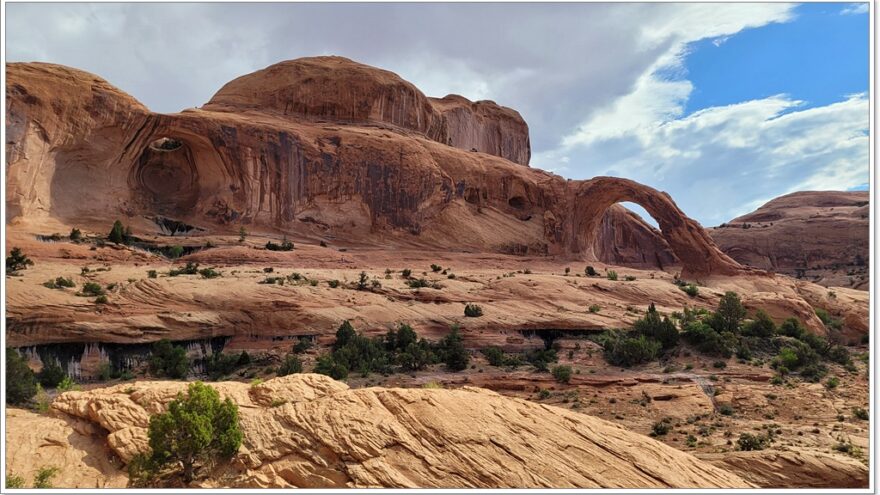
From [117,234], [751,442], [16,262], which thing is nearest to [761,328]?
[751,442]

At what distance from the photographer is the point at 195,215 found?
4547cm

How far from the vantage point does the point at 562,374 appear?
25531mm

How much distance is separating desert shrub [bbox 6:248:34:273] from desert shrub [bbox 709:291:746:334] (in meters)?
36.8

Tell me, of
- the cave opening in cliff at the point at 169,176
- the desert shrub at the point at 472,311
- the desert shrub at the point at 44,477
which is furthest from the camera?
the cave opening in cliff at the point at 169,176

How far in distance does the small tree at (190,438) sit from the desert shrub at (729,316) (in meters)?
28.7

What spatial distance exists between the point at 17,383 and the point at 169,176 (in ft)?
109

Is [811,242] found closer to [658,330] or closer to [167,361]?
[658,330]

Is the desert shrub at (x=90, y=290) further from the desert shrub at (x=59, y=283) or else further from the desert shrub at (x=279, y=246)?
the desert shrub at (x=279, y=246)

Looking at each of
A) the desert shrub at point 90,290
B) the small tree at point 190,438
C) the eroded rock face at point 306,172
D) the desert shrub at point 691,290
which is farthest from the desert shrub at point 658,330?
the desert shrub at point 90,290

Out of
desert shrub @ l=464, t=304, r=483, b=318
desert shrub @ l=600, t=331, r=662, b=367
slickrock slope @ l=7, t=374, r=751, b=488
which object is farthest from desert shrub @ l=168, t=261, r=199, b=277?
desert shrub @ l=600, t=331, r=662, b=367

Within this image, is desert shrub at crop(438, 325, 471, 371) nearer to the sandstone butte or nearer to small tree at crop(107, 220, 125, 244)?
the sandstone butte

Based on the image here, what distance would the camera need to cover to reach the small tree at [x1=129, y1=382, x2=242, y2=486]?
37.8ft

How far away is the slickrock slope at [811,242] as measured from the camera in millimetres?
70250

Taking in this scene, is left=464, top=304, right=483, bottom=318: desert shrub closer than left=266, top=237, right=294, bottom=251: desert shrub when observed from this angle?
Yes
